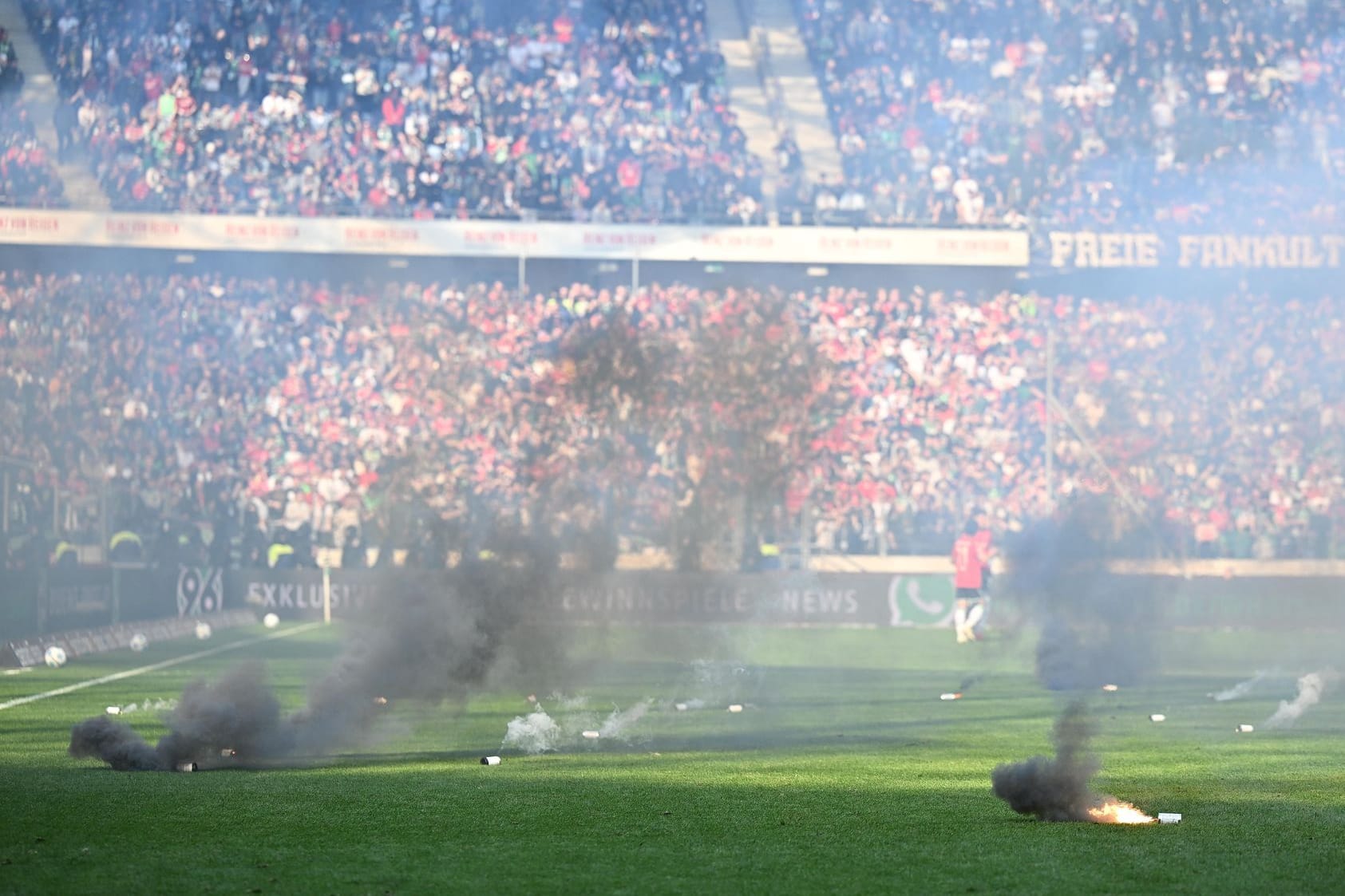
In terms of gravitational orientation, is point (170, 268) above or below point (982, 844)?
above

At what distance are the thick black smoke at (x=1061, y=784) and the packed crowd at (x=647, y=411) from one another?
14.4m

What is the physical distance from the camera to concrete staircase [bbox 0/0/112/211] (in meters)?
15.5

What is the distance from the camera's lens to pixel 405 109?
2256 centimetres

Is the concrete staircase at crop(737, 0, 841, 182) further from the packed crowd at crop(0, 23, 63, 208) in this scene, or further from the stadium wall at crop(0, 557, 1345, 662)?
the packed crowd at crop(0, 23, 63, 208)

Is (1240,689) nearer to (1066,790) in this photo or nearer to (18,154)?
(1066,790)

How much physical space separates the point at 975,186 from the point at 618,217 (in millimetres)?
5827

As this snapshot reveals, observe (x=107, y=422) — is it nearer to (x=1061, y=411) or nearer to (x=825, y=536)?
(x=825, y=536)

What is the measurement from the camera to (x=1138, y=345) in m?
27.9

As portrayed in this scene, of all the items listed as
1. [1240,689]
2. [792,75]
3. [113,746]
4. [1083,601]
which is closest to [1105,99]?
[792,75]

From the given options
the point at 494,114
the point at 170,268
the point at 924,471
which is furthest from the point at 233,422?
the point at 924,471

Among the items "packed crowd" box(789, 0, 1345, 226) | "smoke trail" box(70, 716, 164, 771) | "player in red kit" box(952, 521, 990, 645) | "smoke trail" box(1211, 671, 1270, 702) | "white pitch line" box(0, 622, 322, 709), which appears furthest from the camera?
"player in red kit" box(952, 521, 990, 645)

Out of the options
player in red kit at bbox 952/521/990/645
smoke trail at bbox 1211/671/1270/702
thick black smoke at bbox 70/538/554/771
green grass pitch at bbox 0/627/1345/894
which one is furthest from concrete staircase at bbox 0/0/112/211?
player in red kit at bbox 952/521/990/645

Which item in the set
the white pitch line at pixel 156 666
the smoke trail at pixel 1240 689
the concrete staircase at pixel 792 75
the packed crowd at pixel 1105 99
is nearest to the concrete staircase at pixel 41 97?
the white pitch line at pixel 156 666

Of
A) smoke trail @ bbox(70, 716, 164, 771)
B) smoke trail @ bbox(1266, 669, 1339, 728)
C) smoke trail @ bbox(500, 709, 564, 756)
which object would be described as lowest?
smoke trail @ bbox(1266, 669, 1339, 728)
